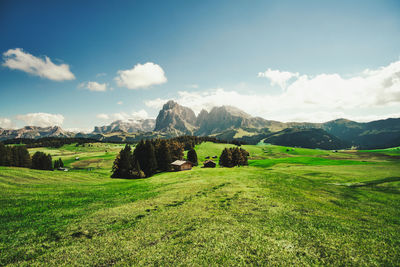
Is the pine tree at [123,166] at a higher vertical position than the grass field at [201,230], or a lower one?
lower

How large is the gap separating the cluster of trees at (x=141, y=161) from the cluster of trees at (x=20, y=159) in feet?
178

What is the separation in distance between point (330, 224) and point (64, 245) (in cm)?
2158

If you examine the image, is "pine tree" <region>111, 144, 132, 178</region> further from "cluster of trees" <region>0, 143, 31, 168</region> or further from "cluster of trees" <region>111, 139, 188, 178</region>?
"cluster of trees" <region>0, 143, 31, 168</region>

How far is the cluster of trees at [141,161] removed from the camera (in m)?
64.8

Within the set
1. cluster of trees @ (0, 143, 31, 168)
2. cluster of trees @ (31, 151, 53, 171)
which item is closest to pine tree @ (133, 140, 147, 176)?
cluster of trees @ (31, 151, 53, 171)

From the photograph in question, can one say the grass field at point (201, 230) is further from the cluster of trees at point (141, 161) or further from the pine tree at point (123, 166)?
the cluster of trees at point (141, 161)

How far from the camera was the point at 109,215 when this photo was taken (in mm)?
17688

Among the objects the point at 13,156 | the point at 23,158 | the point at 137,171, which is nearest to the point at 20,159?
the point at 23,158

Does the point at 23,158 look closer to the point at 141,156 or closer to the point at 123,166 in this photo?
the point at 123,166

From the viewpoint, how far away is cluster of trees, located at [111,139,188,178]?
64.8 meters

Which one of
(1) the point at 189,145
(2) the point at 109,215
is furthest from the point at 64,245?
(1) the point at 189,145

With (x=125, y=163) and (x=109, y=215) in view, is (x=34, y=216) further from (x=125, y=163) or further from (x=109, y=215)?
(x=125, y=163)

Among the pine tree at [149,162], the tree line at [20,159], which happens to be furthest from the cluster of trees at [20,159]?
the pine tree at [149,162]

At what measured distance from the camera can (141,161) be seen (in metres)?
71.3
